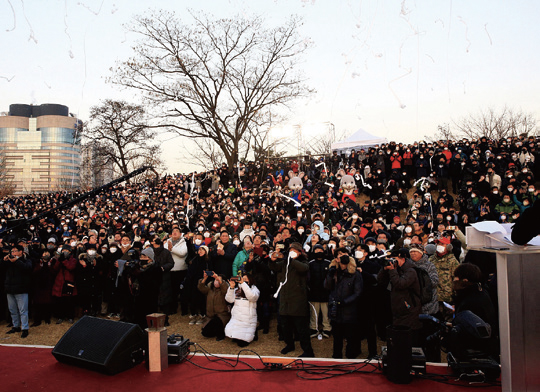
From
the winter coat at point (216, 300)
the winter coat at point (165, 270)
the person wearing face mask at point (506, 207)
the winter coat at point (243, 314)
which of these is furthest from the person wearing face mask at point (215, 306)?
the person wearing face mask at point (506, 207)

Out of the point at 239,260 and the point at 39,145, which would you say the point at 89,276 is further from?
the point at 39,145

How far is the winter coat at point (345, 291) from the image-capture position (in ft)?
20.3

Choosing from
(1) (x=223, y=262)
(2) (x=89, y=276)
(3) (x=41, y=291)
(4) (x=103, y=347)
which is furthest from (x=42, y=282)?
(4) (x=103, y=347)

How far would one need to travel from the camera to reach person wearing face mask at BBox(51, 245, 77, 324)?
9078 millimetres

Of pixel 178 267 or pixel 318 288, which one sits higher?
pixel 178 267

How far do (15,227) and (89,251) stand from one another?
540 cm

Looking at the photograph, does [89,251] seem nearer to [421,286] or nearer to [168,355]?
[168,355]

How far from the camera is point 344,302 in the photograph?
620 cm

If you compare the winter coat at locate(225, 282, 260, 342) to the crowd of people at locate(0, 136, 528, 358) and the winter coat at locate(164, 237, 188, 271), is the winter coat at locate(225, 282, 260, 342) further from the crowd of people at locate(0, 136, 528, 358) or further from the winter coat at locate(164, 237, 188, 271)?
the winter coat at locate(164, 237, 188, 271)

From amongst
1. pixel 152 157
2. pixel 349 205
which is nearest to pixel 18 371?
pixel 349 205

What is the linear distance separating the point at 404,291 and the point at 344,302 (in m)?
0.93

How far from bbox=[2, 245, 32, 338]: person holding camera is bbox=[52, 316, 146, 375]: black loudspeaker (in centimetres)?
403

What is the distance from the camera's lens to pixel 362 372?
15.6 ft

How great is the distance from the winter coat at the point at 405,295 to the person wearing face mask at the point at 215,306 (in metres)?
3.39
